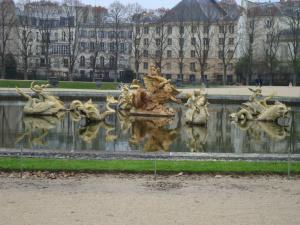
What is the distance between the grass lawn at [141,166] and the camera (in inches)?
554

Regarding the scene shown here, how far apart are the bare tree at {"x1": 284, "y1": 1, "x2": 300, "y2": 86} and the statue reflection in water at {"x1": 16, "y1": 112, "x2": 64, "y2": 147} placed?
54043mm

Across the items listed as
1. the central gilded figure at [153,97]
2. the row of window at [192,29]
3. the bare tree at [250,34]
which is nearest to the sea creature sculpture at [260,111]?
the central gilded figure at [153,97]

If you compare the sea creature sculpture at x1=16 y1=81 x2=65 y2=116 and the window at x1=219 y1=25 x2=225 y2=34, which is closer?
the sea creature sculpture at x1=16 y1=81 x2=65 y2=116

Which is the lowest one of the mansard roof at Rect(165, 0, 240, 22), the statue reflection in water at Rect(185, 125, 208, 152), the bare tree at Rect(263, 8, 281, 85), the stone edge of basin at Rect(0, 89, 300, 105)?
the statue reflection in water at Rect(185, 125, 208, 152)

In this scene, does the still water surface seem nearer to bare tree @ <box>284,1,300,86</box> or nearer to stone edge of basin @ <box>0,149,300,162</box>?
stone edge of basin @ <box>0,149,300,162</box>

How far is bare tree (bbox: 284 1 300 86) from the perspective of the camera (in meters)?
76.6

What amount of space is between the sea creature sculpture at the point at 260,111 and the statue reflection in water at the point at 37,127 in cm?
962

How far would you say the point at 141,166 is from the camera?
14.5 metres

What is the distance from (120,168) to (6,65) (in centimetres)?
6483

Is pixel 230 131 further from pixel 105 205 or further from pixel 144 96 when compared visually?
pixel 105 205

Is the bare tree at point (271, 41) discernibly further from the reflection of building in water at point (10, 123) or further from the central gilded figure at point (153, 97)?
the reflection of building in water at point (10, 123)

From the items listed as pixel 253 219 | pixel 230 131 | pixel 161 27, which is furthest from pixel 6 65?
pixel 253 219

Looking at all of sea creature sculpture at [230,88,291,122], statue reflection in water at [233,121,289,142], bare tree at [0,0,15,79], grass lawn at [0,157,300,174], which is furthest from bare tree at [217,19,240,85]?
grass lawn at [0,157,300,174]

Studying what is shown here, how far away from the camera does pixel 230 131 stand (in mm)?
24078
